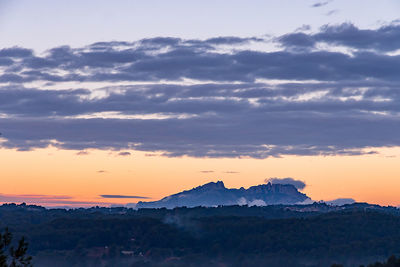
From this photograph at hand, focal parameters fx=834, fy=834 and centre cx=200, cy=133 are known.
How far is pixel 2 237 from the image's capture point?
9550cm

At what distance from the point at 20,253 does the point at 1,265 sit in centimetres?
398

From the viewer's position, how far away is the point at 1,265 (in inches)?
3580

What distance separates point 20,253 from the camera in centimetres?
8844

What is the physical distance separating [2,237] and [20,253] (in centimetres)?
796

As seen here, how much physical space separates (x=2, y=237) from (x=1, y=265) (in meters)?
5.29

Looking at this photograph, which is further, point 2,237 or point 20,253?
point 2,237
